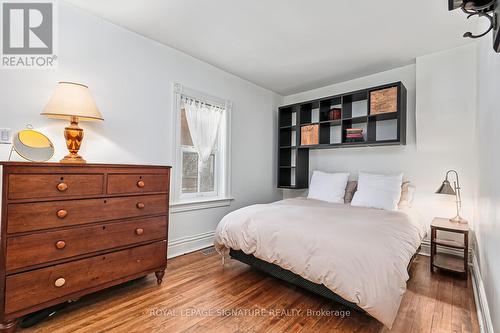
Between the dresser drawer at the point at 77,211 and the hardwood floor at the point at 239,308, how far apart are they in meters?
0.67

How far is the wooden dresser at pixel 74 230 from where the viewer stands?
1.47m

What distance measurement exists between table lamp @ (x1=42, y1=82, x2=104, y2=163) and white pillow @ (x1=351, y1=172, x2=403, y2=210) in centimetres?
302

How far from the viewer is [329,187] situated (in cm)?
347

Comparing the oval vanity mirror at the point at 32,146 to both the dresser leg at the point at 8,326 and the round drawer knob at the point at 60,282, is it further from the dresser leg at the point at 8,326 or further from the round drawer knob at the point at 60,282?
the dresser leg at the point at 8,326

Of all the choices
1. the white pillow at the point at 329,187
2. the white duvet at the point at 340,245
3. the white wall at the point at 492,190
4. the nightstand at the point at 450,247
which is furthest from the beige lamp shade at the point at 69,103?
the nightstand at the point at 450,247

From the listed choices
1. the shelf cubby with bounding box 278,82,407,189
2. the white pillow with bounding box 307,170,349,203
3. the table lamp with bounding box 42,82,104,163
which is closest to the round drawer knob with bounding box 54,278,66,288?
the table lamp with bounding box 42,82,104,163

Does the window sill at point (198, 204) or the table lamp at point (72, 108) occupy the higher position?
the table lamp at point (72, 108)

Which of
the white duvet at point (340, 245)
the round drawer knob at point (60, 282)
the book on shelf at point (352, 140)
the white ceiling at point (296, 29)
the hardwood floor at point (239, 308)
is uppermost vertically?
the white ceiling at point (296, 29)

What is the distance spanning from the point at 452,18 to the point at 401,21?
17.6 inches

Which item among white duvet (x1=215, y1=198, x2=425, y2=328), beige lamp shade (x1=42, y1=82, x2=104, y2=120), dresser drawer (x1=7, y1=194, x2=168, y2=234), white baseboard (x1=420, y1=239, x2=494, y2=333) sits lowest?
white baseboard (x1=420, y1=239, x2=494, y2=333)

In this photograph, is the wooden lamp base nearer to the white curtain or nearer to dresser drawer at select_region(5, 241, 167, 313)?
dresser drawer at select_region(5, 241, 167, 313)

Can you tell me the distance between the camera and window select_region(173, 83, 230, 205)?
2.97m

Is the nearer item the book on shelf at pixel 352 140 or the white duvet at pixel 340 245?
the white duvet at pixel 340 245

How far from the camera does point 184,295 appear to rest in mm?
2055
